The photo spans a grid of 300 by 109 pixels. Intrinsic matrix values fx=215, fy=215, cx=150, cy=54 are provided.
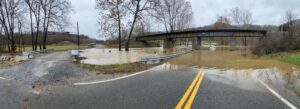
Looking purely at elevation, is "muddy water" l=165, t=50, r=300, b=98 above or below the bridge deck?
below

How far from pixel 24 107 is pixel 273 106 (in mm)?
5798

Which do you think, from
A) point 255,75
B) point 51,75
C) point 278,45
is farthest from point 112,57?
point 278,45

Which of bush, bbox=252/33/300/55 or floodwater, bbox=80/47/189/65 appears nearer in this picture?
floodwater, bbox=80/47/189/65

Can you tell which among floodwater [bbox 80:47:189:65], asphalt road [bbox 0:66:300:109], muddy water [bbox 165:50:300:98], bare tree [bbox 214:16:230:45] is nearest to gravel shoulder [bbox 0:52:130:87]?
asphalt road [bbox 0:66:300:109]

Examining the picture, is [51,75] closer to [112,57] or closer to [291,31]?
[112,57]

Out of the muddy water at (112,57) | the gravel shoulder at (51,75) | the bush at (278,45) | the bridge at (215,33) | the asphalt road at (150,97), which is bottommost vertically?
the asphalt road at (150,97)

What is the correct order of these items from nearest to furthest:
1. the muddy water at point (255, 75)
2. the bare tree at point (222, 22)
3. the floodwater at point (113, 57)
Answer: the muddy water at point (255, 75), the floodwater at point (113, 57), the bare tree at point (222, 22)

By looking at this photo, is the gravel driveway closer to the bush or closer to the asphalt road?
the asphalt road

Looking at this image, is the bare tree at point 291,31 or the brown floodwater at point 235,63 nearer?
the brown floodwater at point 235,63

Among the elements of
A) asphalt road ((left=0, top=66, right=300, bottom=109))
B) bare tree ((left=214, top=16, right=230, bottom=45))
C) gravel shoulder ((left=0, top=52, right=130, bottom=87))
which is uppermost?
bare tree ((left=214, top=16, right=230, bottom=45))

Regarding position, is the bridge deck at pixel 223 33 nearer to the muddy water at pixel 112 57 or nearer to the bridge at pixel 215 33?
the bridge at pixel 215 33

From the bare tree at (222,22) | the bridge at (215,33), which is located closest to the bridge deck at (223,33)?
the bridge at (215,33)

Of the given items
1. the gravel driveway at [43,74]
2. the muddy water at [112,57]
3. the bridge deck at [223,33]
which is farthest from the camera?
the bridge deck at [223,33]

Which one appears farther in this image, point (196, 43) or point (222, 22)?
point (222, 22)
